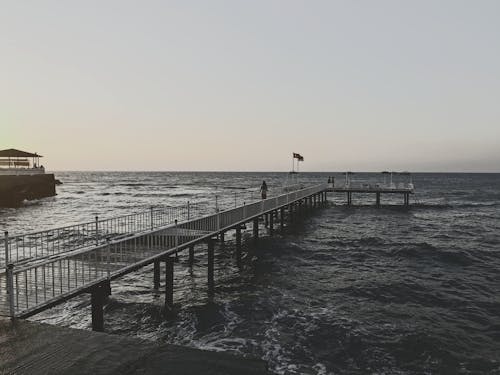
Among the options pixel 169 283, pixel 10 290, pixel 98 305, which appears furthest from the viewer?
pixel 169 283

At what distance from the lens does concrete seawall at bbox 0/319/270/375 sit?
4.99 m

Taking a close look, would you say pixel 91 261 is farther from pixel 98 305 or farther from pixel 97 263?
pixel 98 305

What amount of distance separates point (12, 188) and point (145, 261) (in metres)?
52.5

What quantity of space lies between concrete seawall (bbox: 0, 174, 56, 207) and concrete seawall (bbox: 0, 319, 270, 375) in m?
56.5

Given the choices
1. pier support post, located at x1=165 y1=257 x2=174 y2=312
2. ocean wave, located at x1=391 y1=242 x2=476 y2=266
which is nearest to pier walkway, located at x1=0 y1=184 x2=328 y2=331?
pier support post, located at x1=165 y1=257 x2=174 y2=312

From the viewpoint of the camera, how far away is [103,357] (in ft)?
17.5

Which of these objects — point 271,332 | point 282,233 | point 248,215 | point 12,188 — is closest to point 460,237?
point 282,233

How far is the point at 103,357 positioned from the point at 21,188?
6075cm

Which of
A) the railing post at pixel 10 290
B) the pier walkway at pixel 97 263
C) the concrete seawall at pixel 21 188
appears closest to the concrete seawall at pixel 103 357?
the railing post at pixel 10 290

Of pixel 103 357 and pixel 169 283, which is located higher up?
pixel 103 357

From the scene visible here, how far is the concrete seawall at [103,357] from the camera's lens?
16.4 feet

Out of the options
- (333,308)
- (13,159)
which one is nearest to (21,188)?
(13,159)

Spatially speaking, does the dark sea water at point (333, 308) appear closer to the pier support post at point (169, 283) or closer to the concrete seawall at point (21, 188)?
the pier support post at point (169, 283)

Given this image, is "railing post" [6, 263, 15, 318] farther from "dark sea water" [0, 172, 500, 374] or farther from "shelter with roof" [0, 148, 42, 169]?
"shelter with roof" [0, 148, 42, 169]
